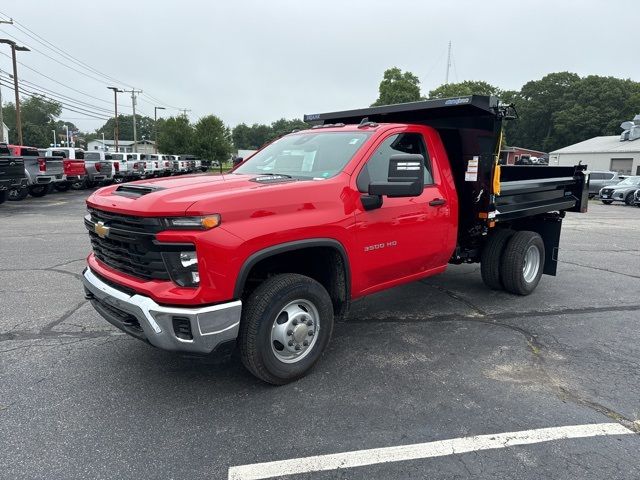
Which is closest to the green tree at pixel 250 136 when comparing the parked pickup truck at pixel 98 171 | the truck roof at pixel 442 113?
the parked pickup truck at pixel 98 171

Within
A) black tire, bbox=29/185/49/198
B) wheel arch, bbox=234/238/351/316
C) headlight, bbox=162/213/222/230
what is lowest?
black tire, bbox=29/185/49/198

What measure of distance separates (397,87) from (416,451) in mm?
50900

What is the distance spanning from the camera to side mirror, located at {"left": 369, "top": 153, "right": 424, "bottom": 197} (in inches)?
138

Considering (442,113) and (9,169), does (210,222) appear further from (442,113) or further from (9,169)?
(9,169)

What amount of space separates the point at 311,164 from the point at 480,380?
2.29 m

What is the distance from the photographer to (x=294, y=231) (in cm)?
330

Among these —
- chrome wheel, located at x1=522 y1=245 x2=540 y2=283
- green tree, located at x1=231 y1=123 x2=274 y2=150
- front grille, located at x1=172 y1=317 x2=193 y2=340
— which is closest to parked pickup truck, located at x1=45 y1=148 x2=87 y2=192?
chrome wheel, located at x1=522 y1=245 x2=540 y2=283

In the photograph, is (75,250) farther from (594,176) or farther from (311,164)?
(594,176)

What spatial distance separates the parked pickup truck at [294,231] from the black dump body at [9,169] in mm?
13568

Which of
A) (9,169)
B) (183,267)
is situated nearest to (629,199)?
(183,267)

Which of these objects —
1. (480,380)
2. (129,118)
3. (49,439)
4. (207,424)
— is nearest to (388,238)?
(480,380)

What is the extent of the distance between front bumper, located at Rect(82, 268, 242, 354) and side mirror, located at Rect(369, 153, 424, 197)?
1407 millimetres

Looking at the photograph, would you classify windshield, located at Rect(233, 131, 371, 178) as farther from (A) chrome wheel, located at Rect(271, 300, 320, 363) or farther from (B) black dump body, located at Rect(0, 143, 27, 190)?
(B) black dump body, located at Rect(0, 143, 27, 190)

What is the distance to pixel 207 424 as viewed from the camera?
3.06 metres
